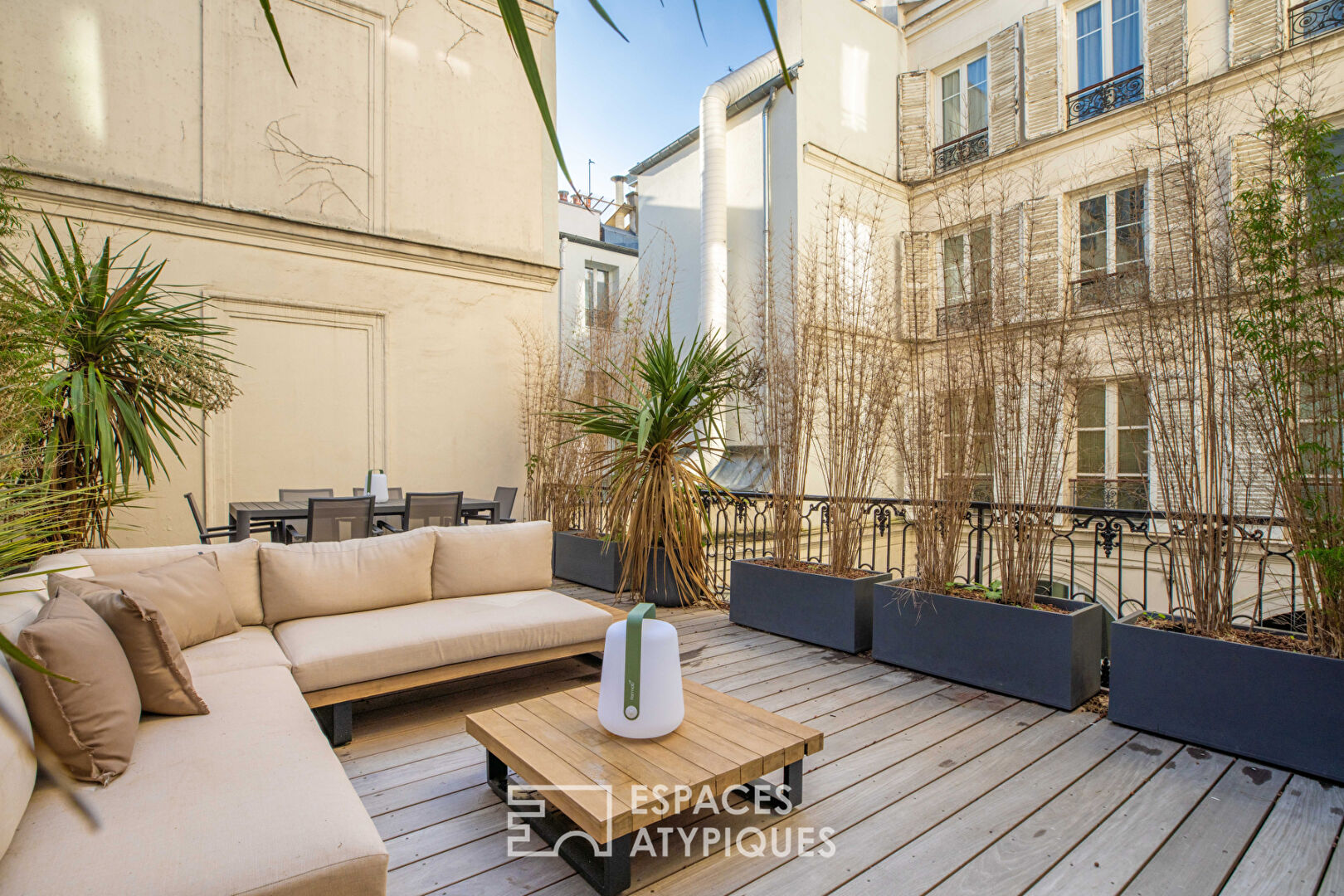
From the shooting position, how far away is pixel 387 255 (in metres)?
6.74

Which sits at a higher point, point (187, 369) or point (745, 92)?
point (745, 92)

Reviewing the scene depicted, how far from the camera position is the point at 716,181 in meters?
9.08

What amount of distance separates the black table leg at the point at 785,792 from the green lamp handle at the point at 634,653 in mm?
507

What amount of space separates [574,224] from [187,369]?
9.93m

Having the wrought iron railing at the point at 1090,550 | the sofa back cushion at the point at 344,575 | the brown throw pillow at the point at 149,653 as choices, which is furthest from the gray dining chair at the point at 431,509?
the brown throw pillow at the point at 149,653

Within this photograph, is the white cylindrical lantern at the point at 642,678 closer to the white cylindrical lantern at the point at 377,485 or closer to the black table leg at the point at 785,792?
the black table leg at the point at 785,792

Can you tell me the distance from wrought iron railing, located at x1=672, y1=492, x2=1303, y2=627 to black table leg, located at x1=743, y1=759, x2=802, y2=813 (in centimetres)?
141

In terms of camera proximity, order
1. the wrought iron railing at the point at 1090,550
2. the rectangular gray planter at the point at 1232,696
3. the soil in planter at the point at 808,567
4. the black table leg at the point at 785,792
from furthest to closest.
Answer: the soil in planter at the point at 808,567
the wrought iron railing at the point at 1090,550
the rectangular gray planter at the point at 1232,696
the black table leg at the point at 785,792

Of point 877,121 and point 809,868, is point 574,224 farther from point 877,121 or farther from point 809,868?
point 809,868

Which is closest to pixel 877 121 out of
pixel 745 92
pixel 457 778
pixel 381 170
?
pixel 745 92

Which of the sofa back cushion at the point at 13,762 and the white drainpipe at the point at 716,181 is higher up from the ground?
the white drainpipe at the point at 716,181

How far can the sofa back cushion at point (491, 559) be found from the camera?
133 inches

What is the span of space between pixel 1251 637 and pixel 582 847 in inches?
102

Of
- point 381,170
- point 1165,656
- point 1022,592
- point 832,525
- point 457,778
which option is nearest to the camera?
point 457,778
